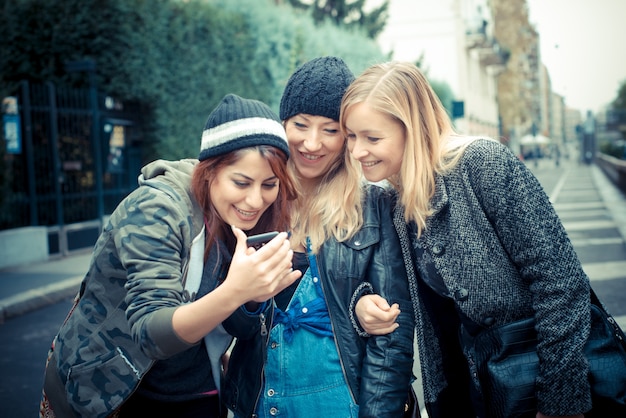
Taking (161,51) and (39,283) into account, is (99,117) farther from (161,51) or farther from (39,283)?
(39,283)

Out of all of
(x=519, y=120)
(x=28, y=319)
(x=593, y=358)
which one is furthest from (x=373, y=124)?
(x=519, y=120)

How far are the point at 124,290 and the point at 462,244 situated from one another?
3.55 ft

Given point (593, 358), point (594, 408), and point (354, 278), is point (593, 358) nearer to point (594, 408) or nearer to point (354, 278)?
point (594, 408)

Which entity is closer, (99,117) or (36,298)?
(36,298)

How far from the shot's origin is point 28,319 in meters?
6.59

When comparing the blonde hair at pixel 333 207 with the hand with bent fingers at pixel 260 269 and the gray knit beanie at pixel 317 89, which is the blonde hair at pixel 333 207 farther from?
the hand with bent fingers at pixel 260 269

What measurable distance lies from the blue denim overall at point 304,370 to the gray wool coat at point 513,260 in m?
0.46

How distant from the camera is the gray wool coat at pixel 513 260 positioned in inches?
69.7

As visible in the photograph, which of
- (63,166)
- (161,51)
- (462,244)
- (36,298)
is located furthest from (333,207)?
(161,51)

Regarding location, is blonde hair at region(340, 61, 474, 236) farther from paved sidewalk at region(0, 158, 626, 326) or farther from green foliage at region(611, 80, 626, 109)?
green foliage at region(611, 80, 626, 109)

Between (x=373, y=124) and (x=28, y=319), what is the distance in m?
5.92

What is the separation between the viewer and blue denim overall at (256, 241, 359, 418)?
1.97m

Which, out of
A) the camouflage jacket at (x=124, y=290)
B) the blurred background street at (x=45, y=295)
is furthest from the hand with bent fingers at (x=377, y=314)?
the blurred background street at (x=45, y=295)

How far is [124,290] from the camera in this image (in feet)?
5.82
